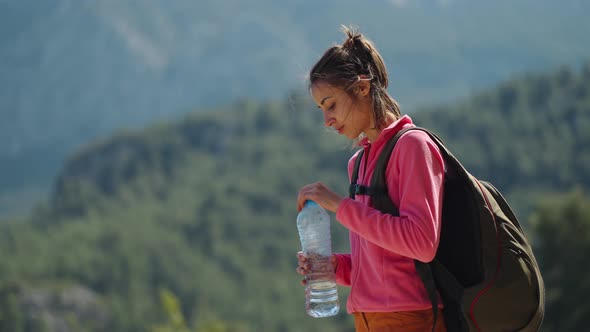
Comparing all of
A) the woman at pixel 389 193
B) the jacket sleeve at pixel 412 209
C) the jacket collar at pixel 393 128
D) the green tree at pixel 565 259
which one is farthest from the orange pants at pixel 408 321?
the green tree at pixel 565 259

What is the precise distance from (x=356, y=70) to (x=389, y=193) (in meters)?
0.43

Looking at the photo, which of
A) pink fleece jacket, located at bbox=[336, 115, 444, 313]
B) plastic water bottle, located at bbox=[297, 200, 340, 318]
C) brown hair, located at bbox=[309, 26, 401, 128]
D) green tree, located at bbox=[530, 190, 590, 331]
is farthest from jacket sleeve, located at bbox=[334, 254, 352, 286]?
green tree, located at bbox=[530, 190, 590, 331]

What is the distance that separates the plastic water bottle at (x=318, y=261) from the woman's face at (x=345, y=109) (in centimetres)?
32

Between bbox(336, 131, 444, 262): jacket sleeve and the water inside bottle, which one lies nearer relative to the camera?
bbox(336, 131, 444, 262): jacket sleeve

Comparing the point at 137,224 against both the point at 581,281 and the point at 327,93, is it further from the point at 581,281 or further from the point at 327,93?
the point at 327,93

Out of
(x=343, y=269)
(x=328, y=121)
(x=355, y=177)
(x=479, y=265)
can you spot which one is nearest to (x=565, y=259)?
(x=343, y=269)

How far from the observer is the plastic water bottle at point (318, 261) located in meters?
3.31

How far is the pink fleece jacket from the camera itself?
2.69 metres

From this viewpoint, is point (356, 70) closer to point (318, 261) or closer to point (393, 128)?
point (393, 128)

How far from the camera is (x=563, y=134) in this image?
115250mm

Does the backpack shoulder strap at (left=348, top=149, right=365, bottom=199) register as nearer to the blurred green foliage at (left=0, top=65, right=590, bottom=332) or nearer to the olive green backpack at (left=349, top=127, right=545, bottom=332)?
the olive green backpack at (left=349, top=127, right=545, bottom=332)

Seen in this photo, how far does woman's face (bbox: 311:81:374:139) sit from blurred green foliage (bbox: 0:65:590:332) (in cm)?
7895

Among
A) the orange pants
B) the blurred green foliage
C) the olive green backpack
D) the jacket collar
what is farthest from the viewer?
the blurred green foliage

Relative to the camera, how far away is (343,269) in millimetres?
3348
